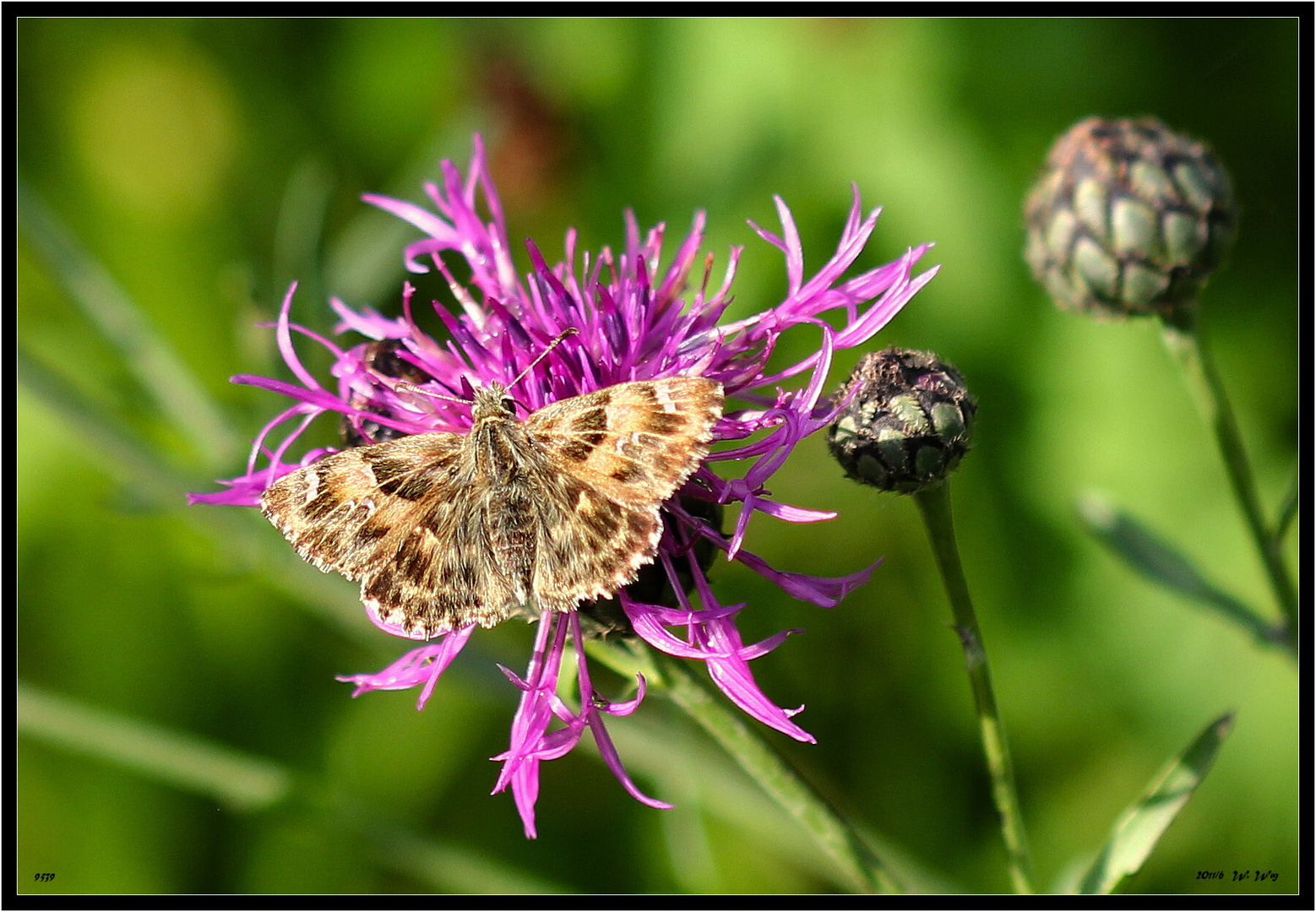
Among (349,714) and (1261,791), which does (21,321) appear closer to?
(349,714)

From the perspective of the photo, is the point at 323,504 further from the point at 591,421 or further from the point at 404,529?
the point at 591,421

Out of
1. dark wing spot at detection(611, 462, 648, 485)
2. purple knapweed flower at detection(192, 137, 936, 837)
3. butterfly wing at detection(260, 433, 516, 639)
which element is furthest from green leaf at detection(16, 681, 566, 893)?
dark wing spot at detection(611, 462, 648, 485)

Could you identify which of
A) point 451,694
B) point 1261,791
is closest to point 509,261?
point 451,694

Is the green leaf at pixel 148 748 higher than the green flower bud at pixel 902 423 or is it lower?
lower

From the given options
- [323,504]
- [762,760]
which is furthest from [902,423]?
[323,504]

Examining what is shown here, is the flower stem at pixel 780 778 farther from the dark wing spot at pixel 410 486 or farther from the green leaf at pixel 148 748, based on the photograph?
the green leaf at pixel 148 748

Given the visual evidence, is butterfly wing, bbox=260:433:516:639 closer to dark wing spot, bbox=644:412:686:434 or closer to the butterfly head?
the butterfly head

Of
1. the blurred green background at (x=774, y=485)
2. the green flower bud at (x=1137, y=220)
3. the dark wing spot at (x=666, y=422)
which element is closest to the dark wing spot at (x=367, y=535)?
the dark wing spot at (x=666, y=422)
